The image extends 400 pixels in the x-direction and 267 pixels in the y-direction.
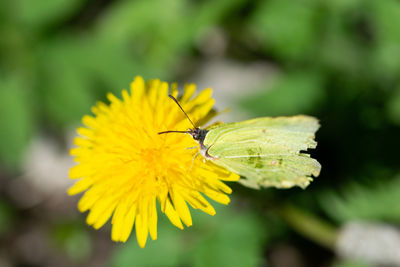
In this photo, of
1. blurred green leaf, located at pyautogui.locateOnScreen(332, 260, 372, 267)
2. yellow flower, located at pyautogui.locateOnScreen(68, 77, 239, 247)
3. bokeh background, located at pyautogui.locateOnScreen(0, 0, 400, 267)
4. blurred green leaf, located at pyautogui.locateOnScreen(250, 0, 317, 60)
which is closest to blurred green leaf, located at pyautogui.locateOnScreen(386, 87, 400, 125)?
bokeh background, located at pyautogui.locateOnScreen(0, 0, 400, 267)

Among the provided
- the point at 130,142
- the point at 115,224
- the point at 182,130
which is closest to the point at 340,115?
the point at 182,130

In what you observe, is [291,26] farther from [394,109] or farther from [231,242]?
[231,242]

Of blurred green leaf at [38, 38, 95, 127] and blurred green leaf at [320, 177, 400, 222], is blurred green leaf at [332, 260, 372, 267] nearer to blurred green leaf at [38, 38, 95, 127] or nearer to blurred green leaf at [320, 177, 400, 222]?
blurred green leaf at [320, 177, 400, 222]

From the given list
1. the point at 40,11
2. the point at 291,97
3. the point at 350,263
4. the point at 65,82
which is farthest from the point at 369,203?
the point at 40,11

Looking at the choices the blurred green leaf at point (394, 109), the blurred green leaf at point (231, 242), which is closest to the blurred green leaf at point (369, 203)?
the blurred green leaf at point (394, 109)

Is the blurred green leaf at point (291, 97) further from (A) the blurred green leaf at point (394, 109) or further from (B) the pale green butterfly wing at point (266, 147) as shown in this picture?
(B) the pale green butterfly wing at point (266, 147)

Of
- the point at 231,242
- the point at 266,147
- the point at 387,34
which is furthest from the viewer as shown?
the point at 387,34
